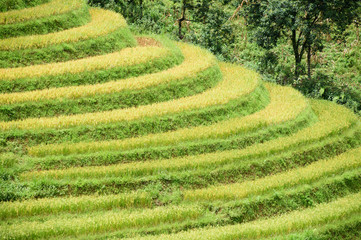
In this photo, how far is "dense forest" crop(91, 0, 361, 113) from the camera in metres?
25.1

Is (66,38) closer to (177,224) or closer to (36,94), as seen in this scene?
(36,94)

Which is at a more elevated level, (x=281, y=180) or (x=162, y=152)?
(x=162, y=152)

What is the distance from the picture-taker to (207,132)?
52.9 ft

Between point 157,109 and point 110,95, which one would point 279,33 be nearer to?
point 157,109

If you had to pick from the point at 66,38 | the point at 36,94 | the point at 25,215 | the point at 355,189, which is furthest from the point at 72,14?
the point at 355,189

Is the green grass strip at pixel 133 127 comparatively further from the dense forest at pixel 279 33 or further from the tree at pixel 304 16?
the dense forest at pixel 279 33

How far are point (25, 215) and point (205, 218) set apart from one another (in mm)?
4269

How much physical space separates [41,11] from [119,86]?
19.2 feet

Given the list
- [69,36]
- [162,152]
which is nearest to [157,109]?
[162,152]

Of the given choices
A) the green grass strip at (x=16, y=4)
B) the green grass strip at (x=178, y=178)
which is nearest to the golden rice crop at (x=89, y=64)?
the green grass strip at (x=16, y=4)

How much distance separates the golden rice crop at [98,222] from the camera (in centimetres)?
1144

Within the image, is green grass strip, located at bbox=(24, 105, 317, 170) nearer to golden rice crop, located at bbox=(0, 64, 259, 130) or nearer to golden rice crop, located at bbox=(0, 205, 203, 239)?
golden rice crop, located at bbox=(0, 64, 259, 130)

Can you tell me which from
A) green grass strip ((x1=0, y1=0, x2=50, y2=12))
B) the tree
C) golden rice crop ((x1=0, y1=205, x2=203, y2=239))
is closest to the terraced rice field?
golden rice crop ((x1=0, y1=205, x2=203, y2=239))

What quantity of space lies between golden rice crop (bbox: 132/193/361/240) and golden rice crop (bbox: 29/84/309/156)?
368cm
